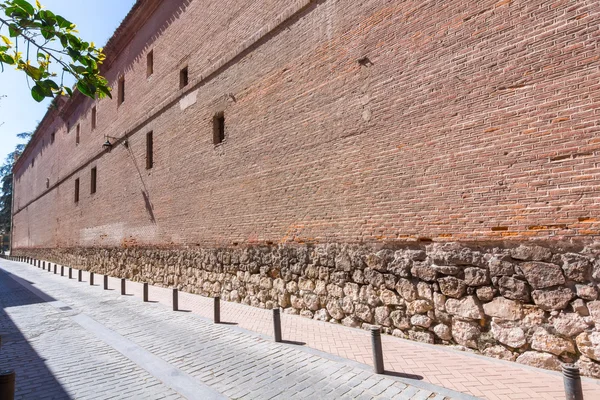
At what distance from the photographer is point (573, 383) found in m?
2.81

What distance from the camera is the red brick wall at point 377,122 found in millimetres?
4348

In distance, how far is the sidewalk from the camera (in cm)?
367

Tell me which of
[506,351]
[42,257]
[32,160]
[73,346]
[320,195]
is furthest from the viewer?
[32,160]

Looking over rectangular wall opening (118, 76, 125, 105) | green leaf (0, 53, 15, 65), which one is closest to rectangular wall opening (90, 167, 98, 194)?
rectangular wall opening (118, 76, 125, 105)

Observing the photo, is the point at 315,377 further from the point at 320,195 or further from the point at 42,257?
the point at 42,257

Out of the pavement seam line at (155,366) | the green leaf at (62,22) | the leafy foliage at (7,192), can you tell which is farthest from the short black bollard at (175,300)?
the leafy foliage at (7,192)

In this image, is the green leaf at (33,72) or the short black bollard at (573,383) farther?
the short black bollard at (573,383)

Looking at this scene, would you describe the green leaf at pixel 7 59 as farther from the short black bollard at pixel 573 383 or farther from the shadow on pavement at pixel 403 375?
the short black bollard at pixel 573 383

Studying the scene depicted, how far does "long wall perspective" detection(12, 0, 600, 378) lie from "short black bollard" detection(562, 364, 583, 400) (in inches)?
57.7

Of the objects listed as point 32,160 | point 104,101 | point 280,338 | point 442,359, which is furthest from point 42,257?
point 442,359

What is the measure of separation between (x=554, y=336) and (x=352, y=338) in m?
2.63

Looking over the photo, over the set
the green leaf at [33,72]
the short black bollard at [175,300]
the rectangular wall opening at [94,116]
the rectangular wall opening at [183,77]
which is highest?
the rectangular wall opening at [94,116]

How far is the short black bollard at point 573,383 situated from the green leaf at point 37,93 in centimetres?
440

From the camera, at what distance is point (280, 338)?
5.50 meters
